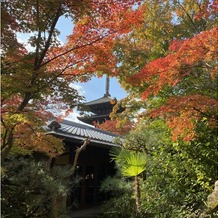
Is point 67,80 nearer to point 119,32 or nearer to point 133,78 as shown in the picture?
point 119,32

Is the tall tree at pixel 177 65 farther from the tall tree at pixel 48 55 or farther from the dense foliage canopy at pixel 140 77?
the tall tree at pixel 48 55

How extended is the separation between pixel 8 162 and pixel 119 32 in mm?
3498

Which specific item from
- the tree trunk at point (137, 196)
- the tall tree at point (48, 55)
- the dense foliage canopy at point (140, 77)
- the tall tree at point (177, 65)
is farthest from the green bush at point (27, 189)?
the tall tree at point (177, 65)

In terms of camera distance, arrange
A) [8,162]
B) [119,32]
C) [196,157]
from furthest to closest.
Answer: [196,157] → [8,162] → [119,32]

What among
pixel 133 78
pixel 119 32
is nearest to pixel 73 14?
pixel 119 32

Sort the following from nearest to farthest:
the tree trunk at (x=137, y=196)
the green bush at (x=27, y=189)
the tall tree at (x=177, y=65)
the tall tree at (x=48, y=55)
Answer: the tall tree at (x=48, y=55) < the green bush at (x=27, y=189) < the tall tree at (x=177, y=65) < the tree trunk at (x=137, y=196)

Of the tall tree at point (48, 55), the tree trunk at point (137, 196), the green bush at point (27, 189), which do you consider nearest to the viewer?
the tall tree at point (48, 55)

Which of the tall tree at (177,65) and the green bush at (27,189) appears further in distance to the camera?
the tall tree at (177,65)

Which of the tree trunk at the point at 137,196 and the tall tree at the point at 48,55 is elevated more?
the tall tree at the point at 48,55

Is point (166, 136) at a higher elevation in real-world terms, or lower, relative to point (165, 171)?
higher


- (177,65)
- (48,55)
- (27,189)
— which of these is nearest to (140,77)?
(177,65)

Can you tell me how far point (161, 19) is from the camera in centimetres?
862

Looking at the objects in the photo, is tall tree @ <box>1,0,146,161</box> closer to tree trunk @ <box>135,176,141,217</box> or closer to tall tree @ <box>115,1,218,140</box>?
tall tree @ <box>115,1,218,140</box>

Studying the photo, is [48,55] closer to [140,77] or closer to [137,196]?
[140,77]
